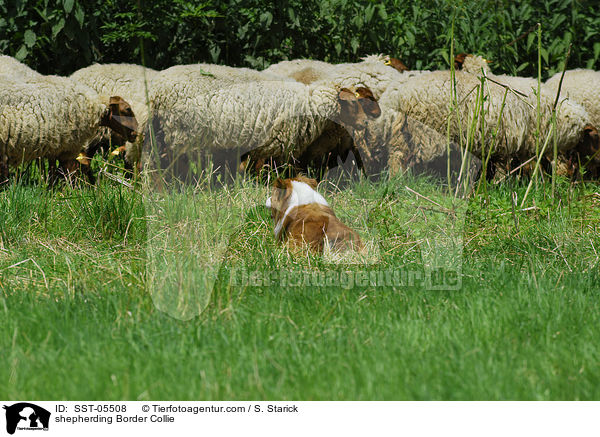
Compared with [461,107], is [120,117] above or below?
below

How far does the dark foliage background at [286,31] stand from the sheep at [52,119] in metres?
1.29

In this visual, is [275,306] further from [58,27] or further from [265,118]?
[58,27]

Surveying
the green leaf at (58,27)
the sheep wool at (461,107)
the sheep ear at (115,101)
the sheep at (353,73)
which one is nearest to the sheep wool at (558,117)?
the sheep wool at (461,107)

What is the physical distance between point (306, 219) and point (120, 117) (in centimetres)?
270

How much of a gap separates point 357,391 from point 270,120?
11.9ft

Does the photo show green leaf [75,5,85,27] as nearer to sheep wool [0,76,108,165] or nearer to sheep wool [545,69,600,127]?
sheep wool [0,76,108,165]

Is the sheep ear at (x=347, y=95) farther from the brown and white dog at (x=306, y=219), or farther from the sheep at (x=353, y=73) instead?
the brown and white dog at (x=306, y=219)

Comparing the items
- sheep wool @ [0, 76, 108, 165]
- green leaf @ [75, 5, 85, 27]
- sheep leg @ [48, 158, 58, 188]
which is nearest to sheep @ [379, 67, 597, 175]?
sheep wool @ [0, 76, 108, 165]

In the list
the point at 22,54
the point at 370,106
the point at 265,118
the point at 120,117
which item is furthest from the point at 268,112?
the point at 22,54

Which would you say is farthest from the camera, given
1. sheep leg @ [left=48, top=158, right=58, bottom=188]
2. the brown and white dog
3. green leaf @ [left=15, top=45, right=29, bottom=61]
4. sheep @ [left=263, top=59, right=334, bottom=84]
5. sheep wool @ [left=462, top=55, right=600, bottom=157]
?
green leaf @ [left=15, top=45, right=29, bottom=61]

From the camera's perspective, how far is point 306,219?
153 inches

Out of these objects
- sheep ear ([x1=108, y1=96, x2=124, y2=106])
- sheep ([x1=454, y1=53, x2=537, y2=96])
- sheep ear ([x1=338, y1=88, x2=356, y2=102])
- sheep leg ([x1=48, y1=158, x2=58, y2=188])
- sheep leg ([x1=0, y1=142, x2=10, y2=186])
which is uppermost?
sheep ([x1=454, y1=53, x2=537, y2=96])
